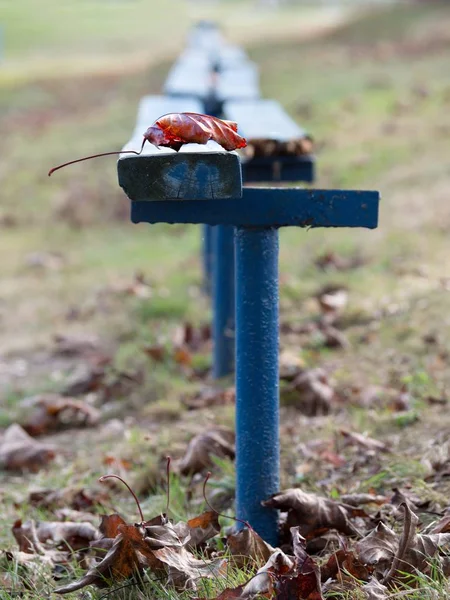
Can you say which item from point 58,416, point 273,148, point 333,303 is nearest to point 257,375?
point 273,148

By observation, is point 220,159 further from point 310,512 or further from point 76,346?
point 76,346

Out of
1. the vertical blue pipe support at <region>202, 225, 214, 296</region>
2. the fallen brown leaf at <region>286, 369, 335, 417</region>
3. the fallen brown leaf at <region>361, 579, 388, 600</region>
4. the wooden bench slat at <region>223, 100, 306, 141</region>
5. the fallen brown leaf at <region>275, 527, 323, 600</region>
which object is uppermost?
the wooden bench slat at <region>223, 100, 306, 141</region>

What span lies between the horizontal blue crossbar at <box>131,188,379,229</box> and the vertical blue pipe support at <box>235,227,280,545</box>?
47mm

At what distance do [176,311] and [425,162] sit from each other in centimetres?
355

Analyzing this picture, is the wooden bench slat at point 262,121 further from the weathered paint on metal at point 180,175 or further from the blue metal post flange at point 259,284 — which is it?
the weathered paint on metal at point 180,175

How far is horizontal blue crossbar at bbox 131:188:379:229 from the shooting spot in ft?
6.19

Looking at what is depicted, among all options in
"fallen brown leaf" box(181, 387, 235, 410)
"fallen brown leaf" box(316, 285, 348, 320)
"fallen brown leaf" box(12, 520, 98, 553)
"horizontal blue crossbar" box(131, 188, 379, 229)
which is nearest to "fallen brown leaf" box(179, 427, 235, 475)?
"fallen brown leaf" box(12, 520, 98, 553)

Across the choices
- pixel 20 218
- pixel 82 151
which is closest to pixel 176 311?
pixel 20 218

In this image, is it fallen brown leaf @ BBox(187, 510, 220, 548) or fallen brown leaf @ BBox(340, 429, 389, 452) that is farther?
fallen brown leaf @ BBox(340, 429, 389, 452)

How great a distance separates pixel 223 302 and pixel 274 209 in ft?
5.94

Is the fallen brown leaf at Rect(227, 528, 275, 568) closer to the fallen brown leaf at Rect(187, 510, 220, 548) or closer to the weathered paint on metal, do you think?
the fallen brown leaf at Rect(187, 510, 220, 548)

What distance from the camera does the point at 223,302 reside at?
12.1ft

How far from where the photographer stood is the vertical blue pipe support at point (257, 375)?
1.94m

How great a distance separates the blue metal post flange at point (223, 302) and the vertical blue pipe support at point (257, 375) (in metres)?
1.62
